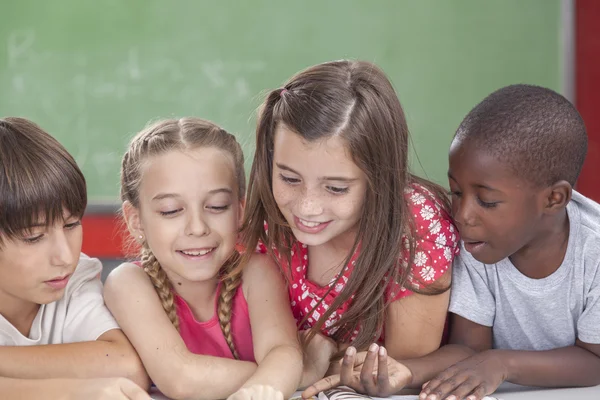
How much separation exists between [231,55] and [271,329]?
1775mm

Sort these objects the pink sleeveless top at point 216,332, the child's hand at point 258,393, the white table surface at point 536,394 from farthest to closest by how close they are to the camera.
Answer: the pink sleeveless top at point 216,332, the white table surface at point 536,394, the child's hand at point 258,393

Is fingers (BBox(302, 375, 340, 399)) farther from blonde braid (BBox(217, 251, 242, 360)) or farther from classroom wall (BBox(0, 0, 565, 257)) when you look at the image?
classroom wall (BBox(0, 0, 565, 257))

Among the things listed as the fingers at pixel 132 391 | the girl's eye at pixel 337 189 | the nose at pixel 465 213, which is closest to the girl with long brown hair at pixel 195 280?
the fingers at pixel 132 391

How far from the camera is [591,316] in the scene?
4.19ft

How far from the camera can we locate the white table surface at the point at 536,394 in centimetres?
121

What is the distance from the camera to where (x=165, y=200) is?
1330 millimetres

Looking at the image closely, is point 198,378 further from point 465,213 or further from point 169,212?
point 465,213

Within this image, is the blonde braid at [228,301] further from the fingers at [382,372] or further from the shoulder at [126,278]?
the fingers at [382,372]

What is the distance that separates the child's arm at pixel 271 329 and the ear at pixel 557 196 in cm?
49

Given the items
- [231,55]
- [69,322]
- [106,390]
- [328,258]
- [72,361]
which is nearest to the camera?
[106,390]

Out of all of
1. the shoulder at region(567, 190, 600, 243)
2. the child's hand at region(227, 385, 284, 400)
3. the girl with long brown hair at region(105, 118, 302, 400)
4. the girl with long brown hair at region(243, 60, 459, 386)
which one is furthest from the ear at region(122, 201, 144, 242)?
the shoulder at region(567, 190, 600, 243)

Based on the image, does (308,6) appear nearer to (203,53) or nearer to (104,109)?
(203,53)

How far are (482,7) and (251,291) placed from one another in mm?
1855

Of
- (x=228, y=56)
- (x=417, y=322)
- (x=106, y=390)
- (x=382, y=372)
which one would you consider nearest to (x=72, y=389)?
(x=106, y=390)
